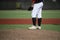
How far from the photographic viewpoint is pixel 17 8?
2975 cm

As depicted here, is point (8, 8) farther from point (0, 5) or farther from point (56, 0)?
point (56, 0)

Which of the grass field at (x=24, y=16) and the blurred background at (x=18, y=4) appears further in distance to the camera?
the blurred background at (x=18, y=4)

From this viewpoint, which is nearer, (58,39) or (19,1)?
(58,39)

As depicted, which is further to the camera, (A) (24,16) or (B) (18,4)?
(B) (18,4)

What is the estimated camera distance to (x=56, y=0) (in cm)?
2984

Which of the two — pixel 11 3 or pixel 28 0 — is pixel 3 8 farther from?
pixel 28 0

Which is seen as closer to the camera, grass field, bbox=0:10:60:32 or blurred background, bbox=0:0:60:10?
grass field, bbox=0:10:60:32

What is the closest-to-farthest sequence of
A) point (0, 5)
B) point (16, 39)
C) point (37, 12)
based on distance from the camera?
1. point (16, 39)
2. point (37, 12)
3. point (0, 5)

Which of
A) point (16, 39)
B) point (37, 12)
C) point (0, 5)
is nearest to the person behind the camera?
point (16, 39)

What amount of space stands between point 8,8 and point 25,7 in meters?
1.96

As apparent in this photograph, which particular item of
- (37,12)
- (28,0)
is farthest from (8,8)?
(37,12)

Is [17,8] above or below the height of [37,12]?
below

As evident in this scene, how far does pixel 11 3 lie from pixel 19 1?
3.53 feet

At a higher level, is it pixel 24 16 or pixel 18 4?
pixel 24 16
